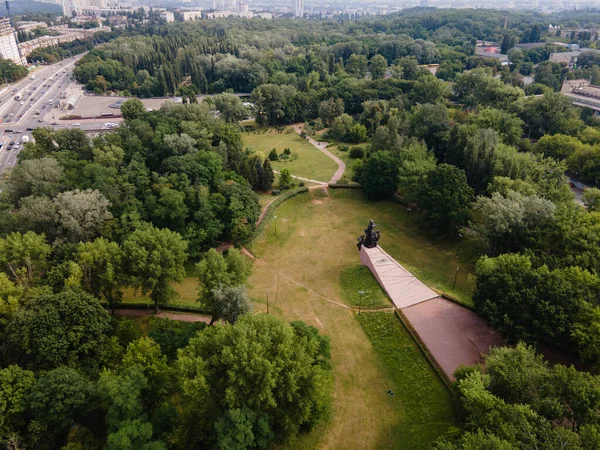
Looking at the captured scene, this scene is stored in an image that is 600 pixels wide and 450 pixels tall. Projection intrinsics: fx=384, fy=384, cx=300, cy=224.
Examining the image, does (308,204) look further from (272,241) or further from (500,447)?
(500,447)

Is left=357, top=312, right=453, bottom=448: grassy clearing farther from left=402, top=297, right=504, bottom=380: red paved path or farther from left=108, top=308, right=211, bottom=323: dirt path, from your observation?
left=108, top=308, right=211, bottom=323: dirt path

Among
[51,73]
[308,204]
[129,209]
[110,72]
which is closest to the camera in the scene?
[129,209]

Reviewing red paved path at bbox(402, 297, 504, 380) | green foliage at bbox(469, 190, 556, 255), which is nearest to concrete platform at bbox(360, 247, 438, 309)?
red paved path at bbox(402, 297, 504, 380)

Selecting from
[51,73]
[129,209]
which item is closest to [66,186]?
[129,209]

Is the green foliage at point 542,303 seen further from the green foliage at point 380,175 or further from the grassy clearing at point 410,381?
the green foliage at point 380,175

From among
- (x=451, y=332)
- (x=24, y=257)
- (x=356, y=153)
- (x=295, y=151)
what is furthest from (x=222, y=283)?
(x=295, y=151)

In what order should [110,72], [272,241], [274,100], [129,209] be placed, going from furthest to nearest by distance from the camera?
[110,72] < [274,100] < [272,241] < [129,209]

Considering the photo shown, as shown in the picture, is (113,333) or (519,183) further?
(519,183)
